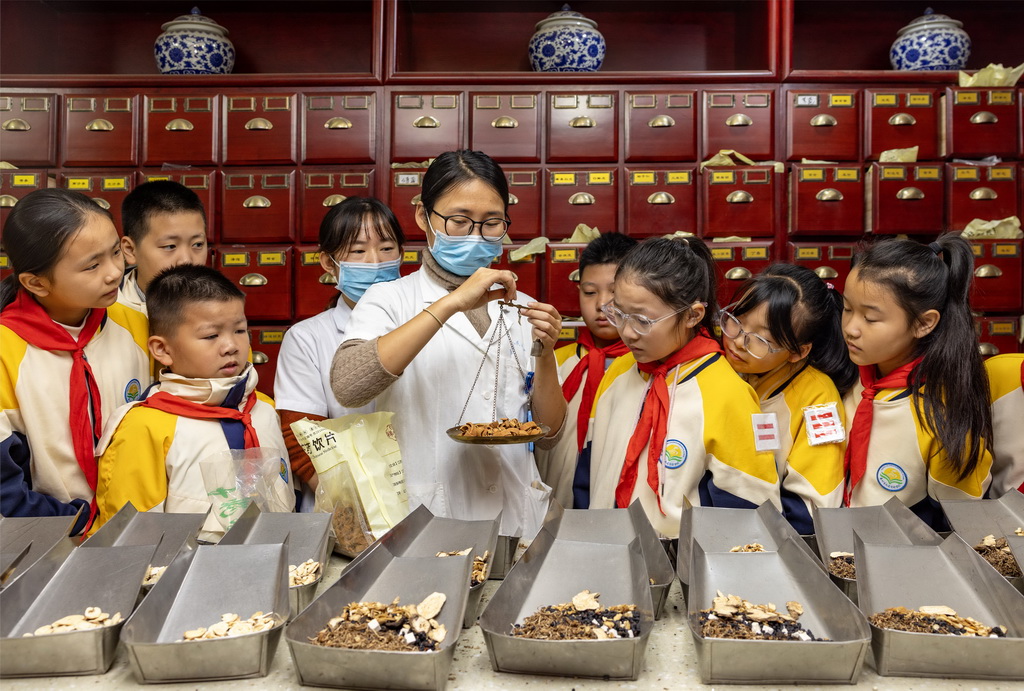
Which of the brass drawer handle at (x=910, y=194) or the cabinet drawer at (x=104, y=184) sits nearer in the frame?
the brass drawer handle at (x=910, y=194)

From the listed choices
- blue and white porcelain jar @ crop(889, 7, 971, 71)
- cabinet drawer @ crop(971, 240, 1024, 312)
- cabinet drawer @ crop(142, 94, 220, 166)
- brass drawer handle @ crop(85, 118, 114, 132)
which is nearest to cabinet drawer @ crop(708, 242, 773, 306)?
cabinet drawer @ crop(971, 240, 1024, 312)

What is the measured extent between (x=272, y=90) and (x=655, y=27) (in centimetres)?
185

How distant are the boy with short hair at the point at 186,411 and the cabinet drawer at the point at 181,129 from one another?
1.43 meters

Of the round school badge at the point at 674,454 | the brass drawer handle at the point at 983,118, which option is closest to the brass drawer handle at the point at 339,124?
the round school badge at the point at 674,454

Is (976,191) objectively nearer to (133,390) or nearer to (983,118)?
(983,118)

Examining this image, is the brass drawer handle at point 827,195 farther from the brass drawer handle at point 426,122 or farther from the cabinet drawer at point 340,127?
the cabinet drawer at point 340,127

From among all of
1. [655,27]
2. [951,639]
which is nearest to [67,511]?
[951,639]

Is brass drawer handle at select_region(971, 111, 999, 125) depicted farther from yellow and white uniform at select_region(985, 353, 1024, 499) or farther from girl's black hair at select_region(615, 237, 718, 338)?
girl's black hair at select_region(615, 237, 718, 338)

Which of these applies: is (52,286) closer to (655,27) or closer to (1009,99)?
(655,27)

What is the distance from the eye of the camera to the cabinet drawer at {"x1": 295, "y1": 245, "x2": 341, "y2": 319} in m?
3.15

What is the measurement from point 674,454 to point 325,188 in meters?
2.03

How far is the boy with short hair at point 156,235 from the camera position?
7.20ft

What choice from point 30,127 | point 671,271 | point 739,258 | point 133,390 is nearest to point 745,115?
point 739,258

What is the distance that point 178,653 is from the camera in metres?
0.95
